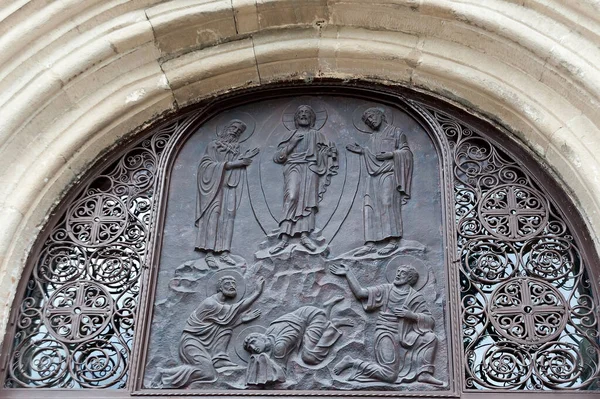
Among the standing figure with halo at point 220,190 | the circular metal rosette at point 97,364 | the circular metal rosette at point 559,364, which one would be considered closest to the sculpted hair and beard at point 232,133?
the standing figure with halo at point 220,190

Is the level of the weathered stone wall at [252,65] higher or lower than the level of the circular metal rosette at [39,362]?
higher

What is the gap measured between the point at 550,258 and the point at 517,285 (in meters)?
0.30

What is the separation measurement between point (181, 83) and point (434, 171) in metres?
1.95

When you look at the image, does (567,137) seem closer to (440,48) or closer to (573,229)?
(573,229)

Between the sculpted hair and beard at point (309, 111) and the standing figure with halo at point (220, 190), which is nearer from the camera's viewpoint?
the standing figure with halo at point (220, 190)

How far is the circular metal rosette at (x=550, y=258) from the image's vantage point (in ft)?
18.0

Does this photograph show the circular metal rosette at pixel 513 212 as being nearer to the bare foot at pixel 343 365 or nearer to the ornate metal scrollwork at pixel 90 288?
the bare foot at pixel 343 365

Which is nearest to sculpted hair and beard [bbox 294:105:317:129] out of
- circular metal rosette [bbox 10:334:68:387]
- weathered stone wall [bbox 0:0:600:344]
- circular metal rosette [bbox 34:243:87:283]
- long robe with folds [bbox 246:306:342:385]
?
weathered stone wall [bbox 0:0:600:344]

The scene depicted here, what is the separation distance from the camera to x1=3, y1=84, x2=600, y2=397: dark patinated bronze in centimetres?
529

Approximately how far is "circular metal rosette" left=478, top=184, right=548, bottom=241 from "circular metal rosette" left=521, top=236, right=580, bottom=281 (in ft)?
0.27

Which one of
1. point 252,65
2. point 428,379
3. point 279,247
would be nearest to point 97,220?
point 279,247

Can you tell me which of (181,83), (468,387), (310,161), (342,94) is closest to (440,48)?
(342,94)

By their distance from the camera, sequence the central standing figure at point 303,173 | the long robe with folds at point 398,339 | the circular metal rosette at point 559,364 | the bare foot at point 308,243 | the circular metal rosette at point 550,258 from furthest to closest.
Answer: the central standing figure at point 303,173, the bare foot at point 308,243, the circular metal rosette at point 550,258, the long robe with folds at point 398,339, the circular metal rosette at point 559,364

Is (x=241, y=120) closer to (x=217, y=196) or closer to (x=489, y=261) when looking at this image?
(x=217, y=196)
